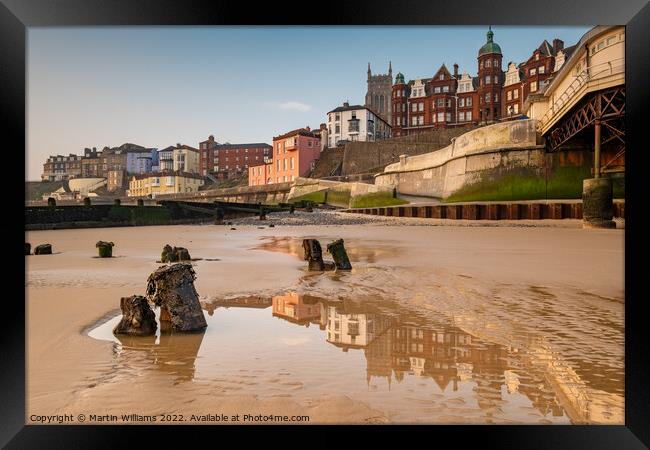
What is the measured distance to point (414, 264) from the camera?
30.7 feet

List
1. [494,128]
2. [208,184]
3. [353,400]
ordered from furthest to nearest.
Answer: [208,184] < [494,128] < [353,400]

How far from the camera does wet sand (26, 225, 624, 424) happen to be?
259 centimetres

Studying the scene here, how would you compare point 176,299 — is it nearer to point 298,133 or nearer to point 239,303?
point 239,303

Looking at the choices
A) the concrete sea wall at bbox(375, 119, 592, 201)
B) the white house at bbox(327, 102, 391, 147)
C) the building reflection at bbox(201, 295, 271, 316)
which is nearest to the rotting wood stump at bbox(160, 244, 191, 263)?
the building reflection at bbox(201, 295, 271, 316)

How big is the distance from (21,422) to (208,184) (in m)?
48.1

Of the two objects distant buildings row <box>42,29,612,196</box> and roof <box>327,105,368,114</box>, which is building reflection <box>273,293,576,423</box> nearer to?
distant buildings row <box>42,29,612,196</box>

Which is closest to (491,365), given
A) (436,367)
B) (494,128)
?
(436,367)

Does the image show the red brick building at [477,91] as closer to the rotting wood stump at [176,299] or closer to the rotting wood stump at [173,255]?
the rotting wood stump at [173,255]

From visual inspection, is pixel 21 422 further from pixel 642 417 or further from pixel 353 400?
pixel 642 417

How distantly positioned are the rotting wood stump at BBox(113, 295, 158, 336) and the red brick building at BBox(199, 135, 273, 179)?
43676 mm

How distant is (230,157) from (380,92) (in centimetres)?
7180

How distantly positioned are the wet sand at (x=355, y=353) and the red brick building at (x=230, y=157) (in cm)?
4075

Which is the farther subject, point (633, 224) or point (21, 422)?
point (633, 224)

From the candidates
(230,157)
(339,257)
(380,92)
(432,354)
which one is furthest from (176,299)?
(380,92)
